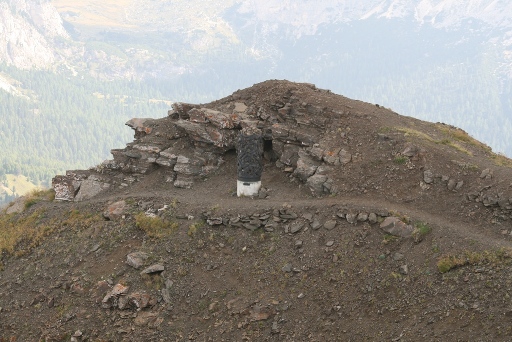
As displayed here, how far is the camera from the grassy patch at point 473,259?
1594 centimetres

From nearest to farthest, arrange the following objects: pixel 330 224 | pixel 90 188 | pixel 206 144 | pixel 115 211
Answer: pixel 330 224 < pixel 115 211 < pixel 206 144 < pixel 90 188

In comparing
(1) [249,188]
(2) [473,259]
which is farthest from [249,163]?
(2) [473,259]

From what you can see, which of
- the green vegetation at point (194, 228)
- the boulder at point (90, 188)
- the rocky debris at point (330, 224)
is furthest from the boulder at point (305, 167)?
the boulder at point (90, 188)

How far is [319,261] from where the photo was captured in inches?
Result: 728

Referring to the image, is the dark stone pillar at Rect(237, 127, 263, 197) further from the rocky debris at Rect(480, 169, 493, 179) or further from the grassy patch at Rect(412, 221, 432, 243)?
the rocky debris at Rect(480, 169, 493, 179)

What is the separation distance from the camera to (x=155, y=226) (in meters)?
21.3

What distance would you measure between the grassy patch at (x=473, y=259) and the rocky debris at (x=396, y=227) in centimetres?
203

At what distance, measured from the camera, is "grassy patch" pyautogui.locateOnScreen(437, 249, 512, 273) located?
15938 millimetres

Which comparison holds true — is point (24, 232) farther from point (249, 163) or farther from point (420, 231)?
point (420, 231)

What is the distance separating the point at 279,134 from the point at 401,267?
34.0ft

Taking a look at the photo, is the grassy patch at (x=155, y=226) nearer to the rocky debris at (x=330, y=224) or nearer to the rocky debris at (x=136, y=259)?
the rocky debris at (x=136, y=259)

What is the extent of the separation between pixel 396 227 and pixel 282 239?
4118 mm

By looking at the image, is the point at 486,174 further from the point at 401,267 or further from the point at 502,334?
the point at 502,334

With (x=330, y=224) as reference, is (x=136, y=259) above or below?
below
